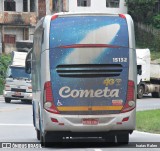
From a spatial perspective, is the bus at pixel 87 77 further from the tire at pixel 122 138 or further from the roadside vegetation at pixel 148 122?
the roadside vegetation at pixel 148 122

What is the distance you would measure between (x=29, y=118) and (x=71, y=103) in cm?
1594

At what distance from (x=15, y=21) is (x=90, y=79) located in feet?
181

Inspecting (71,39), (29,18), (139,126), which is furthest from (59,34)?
(29,18)

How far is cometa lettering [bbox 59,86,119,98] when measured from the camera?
1970 centimetres

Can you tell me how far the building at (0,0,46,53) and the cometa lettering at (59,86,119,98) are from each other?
53.9m

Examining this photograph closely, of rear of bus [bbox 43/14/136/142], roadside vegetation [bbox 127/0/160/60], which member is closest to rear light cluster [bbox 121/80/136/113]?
rear of bus [bbox 43/14/136/142]

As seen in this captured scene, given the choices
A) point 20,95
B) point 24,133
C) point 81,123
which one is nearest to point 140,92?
point 20,95

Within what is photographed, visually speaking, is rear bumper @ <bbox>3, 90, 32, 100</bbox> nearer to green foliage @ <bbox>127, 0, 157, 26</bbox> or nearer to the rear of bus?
the rear of bus

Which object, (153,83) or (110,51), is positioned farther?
(153,83)

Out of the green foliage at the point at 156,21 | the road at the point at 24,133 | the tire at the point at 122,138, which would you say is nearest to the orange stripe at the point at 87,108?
the road at the point at 24,133

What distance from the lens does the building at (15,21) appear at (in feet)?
242

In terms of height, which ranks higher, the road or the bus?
the bus

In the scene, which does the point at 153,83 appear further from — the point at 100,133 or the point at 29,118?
the point at 100,133

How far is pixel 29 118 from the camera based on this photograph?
35469mm
